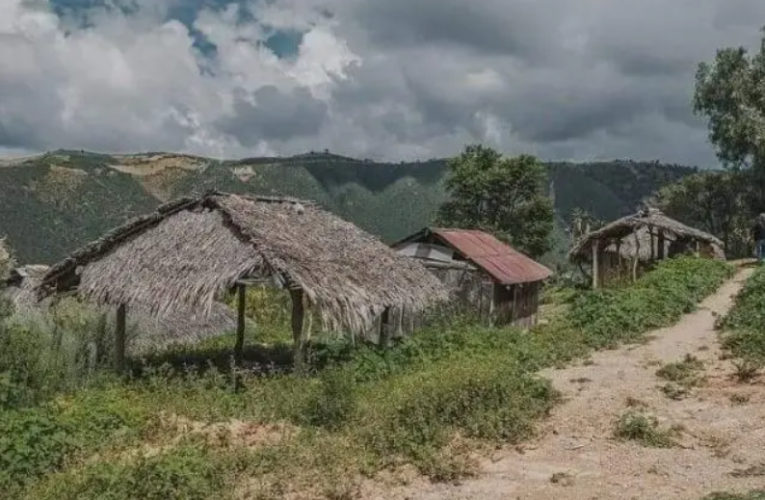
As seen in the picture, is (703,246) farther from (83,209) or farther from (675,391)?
(83,209)

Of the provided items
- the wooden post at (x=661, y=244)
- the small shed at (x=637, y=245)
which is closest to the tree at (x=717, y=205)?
the small shed at (x=637, y=245)

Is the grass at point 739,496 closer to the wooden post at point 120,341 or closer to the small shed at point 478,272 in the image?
the wooden post at point 120,341

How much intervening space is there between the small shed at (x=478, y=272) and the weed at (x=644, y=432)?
438 inches

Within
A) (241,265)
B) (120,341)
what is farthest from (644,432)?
(120,341)

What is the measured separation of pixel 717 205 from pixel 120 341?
1404 inches

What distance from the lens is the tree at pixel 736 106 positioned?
3356 cm

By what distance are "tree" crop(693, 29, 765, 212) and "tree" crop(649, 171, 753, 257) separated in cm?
216

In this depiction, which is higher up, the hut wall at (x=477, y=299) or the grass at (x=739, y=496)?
the hut wall at (x=477, y=299)

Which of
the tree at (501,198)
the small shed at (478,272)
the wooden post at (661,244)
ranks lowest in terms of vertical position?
the small shed at (478,272)

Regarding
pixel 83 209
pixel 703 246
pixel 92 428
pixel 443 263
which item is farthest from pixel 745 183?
pixel 83 209

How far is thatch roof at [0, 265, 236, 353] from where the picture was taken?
17.7 m

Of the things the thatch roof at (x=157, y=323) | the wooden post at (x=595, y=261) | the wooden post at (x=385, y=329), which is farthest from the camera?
the wooden post at (x=595, y=261)

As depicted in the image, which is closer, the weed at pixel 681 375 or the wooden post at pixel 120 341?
the weed at pixel 681 375

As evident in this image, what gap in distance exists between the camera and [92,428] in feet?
31.4
